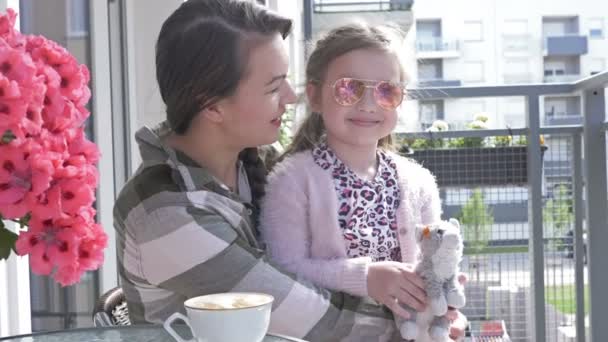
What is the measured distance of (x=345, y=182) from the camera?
5.41 ft

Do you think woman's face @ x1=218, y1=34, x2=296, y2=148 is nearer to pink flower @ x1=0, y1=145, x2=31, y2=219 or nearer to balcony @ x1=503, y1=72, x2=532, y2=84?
pink flower @ x1=0, y1=145, x2=31, y2=219

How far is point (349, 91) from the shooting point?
1661 mm

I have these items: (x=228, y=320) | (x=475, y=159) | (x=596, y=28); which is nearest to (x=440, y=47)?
(x=596, y=28)

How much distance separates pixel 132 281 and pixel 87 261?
65 centimetres

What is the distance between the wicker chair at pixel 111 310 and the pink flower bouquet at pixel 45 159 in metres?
0.61

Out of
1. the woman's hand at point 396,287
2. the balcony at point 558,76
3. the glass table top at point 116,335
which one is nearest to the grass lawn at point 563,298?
the woman's hand at point 396,287

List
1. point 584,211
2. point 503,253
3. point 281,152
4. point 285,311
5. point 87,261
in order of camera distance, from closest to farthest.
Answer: point 87,261 < point 285,311 < point 281,152 < point 584,211 < point 503,253

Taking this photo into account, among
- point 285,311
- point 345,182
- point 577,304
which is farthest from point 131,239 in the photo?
point 577,304

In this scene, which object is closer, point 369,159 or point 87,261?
point 87,261

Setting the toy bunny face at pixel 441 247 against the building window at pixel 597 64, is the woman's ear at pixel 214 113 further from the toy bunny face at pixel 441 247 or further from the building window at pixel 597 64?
the building window at pixel 597 64

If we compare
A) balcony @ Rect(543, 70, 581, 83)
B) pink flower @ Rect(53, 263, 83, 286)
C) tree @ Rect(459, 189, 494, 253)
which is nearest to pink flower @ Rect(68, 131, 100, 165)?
pink flower @ Rect(53, 263, 83, 286)

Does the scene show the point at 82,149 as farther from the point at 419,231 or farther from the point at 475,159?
the point at 475,159

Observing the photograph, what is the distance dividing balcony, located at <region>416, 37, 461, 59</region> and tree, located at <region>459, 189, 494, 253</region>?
3029 centimetres

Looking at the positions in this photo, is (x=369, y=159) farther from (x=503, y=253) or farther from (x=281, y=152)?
(x=503, y=253)
